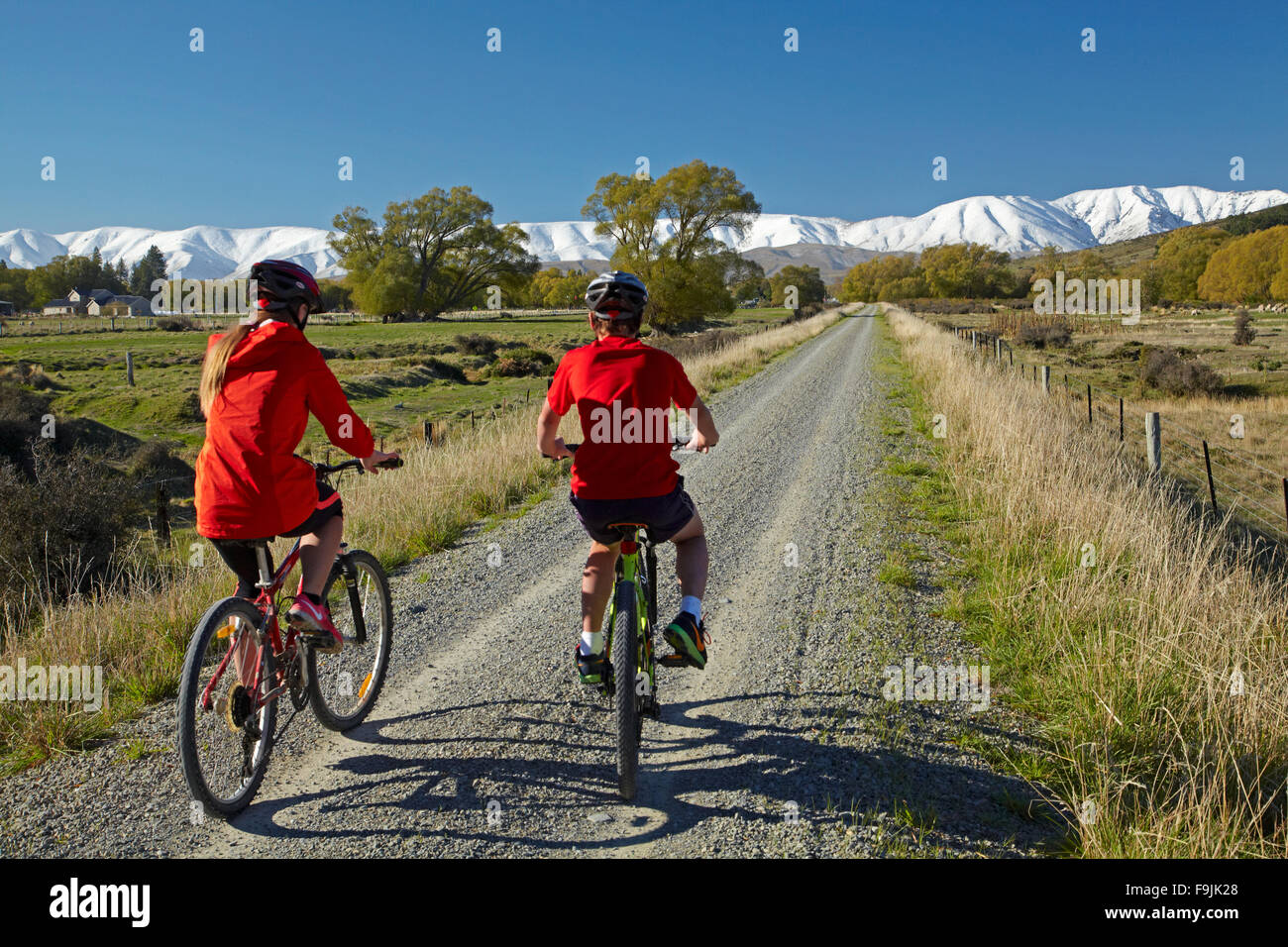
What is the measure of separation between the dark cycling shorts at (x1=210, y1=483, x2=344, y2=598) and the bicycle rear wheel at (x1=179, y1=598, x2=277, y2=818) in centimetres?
16

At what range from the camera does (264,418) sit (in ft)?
9.84

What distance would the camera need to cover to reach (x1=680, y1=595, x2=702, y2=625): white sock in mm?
3393

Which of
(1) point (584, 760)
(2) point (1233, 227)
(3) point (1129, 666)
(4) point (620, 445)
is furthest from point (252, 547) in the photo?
(2) point (1233, 227)

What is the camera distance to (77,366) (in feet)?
114

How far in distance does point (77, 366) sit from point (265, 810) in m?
40.3

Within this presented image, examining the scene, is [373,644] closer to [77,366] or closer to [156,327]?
[77,366]

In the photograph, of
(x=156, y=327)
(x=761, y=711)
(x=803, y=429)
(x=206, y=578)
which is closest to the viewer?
(x=761, y=711)

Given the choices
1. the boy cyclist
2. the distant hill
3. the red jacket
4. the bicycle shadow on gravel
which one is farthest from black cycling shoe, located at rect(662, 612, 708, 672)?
the distant hill

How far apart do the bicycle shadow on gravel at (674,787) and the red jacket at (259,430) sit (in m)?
1.26

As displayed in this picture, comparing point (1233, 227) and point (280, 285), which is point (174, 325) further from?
point (1233, 227)

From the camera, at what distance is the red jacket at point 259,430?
9.84 feet

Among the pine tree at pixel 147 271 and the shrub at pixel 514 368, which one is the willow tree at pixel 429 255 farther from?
the pine tree at pixel 147 271

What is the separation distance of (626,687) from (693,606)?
1.69 ft
